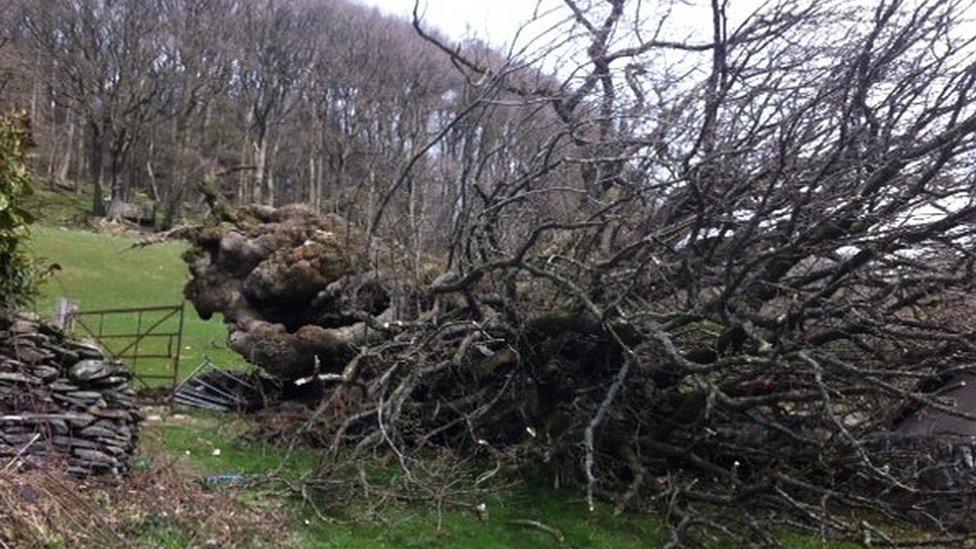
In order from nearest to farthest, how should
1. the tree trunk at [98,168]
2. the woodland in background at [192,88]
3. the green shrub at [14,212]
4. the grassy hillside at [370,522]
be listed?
1. the grassy hillside at [370,522]
2. the green shrub at [14,212]
3. the woodland in background at [192,88]
4. the tree trunk at [98,168]

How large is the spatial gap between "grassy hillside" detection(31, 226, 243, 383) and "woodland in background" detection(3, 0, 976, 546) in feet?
15.4

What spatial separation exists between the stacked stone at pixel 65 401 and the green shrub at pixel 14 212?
1.25 ft

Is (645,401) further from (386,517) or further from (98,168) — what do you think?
(98,168)

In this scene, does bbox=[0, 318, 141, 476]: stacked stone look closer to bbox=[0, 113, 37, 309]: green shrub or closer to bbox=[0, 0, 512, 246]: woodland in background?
bbox=[0, 113, 37, 309]: green shrub

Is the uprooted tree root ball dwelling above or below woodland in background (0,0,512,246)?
below

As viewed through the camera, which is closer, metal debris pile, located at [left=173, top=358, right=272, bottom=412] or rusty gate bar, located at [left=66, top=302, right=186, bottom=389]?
rusty gate bar, located at [left=66, top=302, right=186, bottom=389]

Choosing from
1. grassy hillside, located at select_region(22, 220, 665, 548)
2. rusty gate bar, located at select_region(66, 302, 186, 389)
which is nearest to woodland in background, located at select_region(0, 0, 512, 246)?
rusty gate bar, located at select_region(66, 302, 186, 389)

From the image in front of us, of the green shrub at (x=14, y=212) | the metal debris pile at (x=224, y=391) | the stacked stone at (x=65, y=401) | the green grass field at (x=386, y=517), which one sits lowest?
the metal debris pile at (x=224, y=391)

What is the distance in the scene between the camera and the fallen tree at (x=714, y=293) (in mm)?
7375

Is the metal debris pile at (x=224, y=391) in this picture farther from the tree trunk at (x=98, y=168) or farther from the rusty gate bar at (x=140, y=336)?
the tree trunk at (x=98, y=168)

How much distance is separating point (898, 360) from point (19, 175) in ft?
24.5

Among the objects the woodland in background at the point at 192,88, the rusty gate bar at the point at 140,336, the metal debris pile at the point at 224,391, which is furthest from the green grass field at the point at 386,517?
the woodland in background at the point at 192,88

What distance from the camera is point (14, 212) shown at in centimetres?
761

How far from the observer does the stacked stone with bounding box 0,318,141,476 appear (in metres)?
7.24
